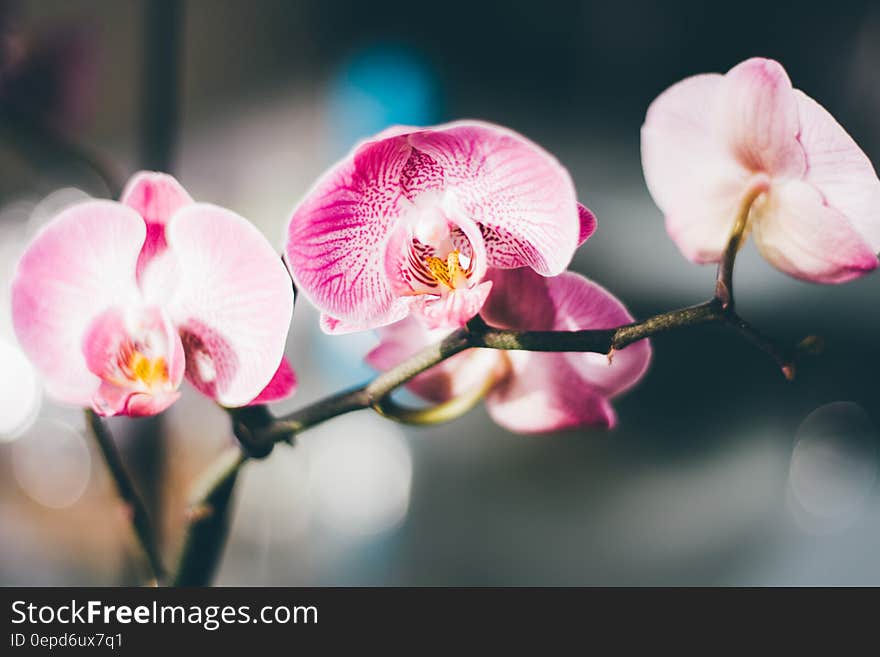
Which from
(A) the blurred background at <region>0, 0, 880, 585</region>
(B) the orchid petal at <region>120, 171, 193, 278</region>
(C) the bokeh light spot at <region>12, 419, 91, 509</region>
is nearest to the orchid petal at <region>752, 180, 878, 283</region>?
(B) the orchid petal at <region>120, 171, 193, 278</region>

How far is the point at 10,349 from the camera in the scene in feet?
2.23

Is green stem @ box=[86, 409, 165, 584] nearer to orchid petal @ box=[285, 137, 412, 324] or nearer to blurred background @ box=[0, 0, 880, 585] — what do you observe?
orchid petal @ box=[285, 137, 412, 324]

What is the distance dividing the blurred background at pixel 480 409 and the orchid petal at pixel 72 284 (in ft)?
1.39

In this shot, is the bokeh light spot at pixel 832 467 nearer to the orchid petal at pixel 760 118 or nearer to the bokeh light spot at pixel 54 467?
the orchid petal at pixel 760 118

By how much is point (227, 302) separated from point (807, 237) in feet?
0.72

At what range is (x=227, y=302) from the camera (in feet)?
0.87

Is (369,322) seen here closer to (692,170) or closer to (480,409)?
(692,170)

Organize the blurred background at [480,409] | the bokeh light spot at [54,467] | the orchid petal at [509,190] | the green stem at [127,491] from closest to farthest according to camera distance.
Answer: the orchid petal at [509,190]
the green stem at [127,491]
the blurred background at [480,409]
the bokeh light spot at [54,467]

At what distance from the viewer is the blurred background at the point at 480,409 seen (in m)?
0.74

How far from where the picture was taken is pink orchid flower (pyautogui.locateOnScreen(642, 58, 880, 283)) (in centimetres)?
23

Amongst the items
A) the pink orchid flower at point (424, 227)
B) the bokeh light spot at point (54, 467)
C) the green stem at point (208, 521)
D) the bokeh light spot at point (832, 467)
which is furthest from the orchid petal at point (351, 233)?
the bokeh light spot at point (54, 467)

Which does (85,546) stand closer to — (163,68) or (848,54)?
(163,68)

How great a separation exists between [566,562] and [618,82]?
0.64m
